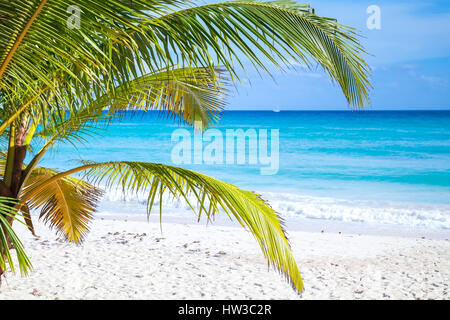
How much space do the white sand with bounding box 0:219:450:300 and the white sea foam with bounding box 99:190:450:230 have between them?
2214 millimetres

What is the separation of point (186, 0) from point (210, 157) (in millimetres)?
23272

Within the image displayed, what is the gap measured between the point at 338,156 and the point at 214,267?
21319 mm

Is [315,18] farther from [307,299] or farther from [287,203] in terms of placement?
[287,203]

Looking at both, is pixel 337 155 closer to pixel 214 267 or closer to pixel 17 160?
pixel 214 267

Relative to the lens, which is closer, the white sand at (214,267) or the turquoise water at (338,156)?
the white sand at (214,267)

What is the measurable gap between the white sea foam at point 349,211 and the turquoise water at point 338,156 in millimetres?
218

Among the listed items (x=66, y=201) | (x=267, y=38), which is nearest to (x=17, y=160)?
(x=66, y=201)

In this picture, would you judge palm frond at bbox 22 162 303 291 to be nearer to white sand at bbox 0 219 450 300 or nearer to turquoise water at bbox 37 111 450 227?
white sand at bbox 0 219 450 300

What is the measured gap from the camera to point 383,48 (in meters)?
48.2

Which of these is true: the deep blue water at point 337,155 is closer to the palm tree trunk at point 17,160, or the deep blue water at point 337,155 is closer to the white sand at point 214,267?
the white sand at point 214,267

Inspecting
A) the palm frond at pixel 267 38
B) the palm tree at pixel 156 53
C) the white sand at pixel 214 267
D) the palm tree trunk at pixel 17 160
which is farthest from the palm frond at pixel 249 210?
the white sand at pixel 214 267

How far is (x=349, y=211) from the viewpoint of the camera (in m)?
10.7

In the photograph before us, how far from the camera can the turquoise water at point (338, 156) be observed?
16922 mm
